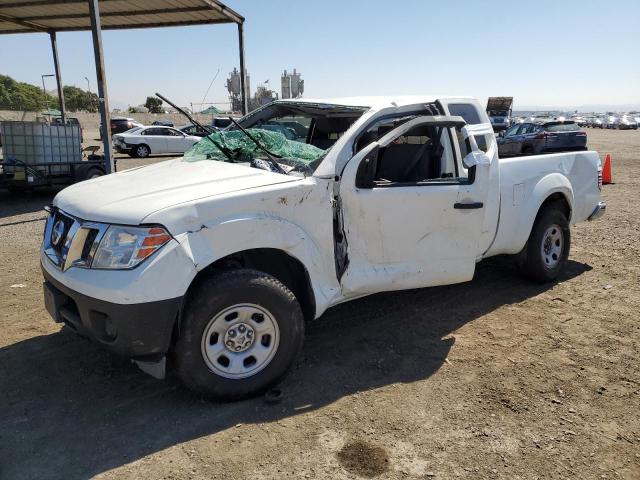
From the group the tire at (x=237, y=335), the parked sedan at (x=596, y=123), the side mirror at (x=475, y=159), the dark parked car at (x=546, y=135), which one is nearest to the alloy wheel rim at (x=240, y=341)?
the tire at (x=237, y=335)

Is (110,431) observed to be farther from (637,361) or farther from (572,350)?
(637,361)

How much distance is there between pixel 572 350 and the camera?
4.00 meters

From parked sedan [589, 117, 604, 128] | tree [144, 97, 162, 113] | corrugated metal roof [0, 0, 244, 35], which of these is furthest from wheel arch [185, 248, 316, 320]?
parked sedan [589, 117, 604, 128]

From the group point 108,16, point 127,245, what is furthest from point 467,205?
point 108,16

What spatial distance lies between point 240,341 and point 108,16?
13.5 m

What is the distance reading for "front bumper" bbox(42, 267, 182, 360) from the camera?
110 inches

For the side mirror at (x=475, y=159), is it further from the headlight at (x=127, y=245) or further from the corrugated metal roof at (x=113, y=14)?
the corrugated metal roof at (x=113, y=14)

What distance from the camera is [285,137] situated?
4539mm

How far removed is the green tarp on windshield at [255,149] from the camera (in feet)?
12.9

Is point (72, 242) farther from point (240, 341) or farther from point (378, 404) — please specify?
point (378, 404)

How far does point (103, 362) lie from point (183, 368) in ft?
3.57

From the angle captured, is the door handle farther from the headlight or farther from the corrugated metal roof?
the corrugated metal roof

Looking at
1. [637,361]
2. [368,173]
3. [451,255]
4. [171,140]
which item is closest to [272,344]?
[368,173]

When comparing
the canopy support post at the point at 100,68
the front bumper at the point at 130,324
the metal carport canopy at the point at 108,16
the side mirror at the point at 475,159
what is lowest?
the front bumper at the point at 130,324
